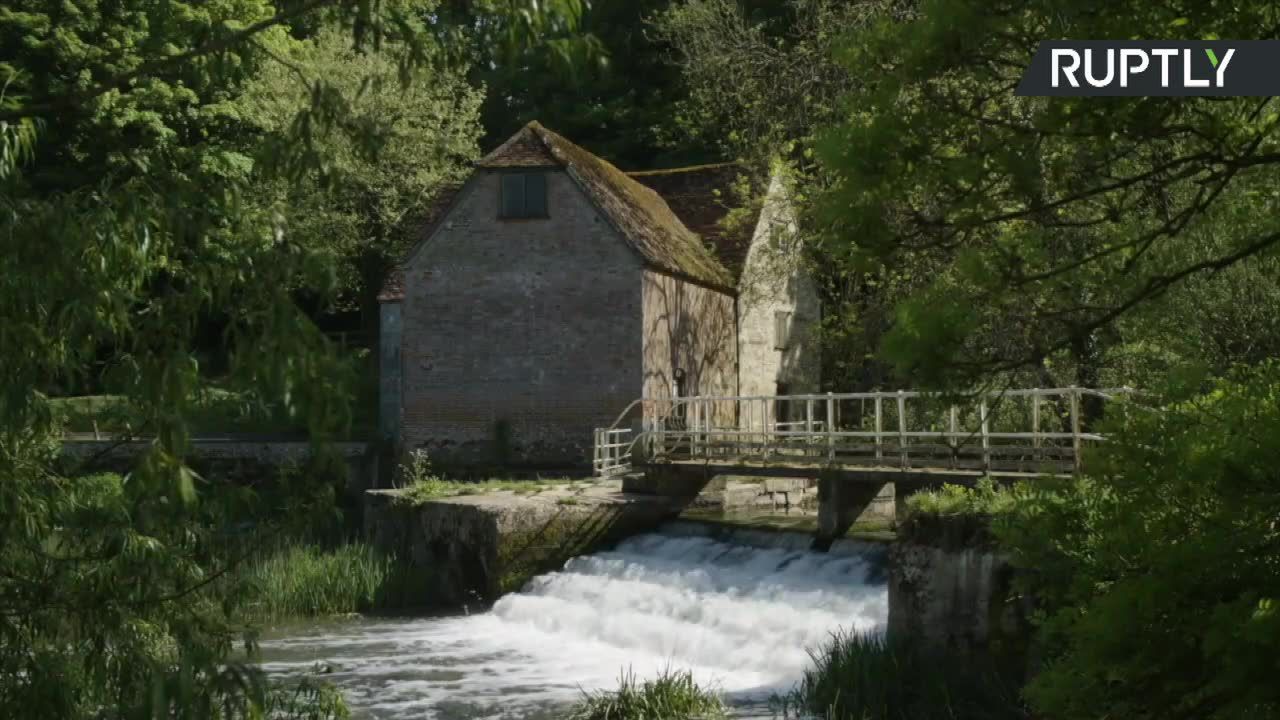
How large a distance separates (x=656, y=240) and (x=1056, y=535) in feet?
79.6

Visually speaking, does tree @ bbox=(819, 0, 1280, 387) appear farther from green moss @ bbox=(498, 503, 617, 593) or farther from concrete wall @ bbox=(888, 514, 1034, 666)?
green moss @ bbox=(498, 503, 617, 593)

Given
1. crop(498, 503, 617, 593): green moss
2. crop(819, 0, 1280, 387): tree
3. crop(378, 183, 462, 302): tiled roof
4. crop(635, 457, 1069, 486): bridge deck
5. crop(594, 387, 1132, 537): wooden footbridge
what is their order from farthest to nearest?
crop(378, 183, 462, 302): tiled roof → crop(498, 503, 617, 593): green moss → crop(635, 457, 1069, 486): bridge deck → crop(594, 387, 1132, 537): wooden footbridge → crop(819, 0, 1280, 387): tree

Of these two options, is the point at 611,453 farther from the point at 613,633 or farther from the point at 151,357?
the point at 151,357

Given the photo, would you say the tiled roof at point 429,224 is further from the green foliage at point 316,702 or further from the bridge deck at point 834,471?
the green foliage at point 316,702

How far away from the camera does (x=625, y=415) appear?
96.9 feet

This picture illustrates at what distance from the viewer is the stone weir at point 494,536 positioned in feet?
72.2

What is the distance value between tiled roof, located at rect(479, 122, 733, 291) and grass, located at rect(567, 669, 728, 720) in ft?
53.8

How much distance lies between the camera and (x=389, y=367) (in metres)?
35.9

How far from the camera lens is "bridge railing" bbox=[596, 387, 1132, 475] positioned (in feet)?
57.5

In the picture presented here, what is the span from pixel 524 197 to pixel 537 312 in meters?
2.47

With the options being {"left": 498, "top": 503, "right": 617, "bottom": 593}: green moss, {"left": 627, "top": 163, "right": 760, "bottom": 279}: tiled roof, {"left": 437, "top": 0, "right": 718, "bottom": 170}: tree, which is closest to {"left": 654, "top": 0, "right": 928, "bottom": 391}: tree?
{"left": 627, "top": 163, "right": 760, "bottom": 279}: tiled roof

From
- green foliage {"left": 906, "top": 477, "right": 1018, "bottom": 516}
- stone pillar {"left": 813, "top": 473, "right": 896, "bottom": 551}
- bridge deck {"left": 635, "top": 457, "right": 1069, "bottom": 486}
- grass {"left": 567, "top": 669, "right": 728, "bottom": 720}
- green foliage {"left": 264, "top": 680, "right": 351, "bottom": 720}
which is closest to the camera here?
green foliage {"left": 264, "top": 680, "right": 351, "bottom": 720}

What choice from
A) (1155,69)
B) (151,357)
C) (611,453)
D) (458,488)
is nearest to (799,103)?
(611,453)

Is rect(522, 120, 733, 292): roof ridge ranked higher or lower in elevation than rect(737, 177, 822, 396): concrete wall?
higher
